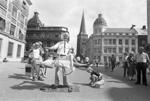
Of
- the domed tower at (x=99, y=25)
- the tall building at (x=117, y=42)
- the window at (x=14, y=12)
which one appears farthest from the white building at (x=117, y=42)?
the window at (x=14, y=12)

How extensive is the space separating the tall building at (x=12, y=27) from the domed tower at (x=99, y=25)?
115 feet

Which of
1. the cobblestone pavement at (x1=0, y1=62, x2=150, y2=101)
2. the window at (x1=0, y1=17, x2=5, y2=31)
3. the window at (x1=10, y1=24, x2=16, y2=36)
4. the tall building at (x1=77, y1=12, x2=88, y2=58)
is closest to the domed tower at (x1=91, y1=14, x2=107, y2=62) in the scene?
the window at (x1=10, y1=24, x2=16, y2=36)

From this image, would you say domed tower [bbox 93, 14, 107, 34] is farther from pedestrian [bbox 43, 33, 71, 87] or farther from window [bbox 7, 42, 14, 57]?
pedestrian [bbox 43, 33, 71, 87]

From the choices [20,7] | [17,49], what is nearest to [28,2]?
[20,7]

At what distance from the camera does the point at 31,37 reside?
50219 millimetres

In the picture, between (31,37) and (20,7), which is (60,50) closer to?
(20,7)

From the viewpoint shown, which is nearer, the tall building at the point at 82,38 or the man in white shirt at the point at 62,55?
the man in white shirt at the point at 62,55

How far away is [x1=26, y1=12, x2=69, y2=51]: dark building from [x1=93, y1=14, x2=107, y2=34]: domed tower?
1559 cm

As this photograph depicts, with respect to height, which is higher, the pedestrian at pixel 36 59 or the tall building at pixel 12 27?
the tall building at pixel 12 27

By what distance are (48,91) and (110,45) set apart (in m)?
50.2

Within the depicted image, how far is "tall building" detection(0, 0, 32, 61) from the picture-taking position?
793 inches

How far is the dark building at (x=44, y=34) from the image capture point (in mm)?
49031

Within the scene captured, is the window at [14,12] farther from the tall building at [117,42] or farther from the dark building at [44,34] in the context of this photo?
the tall building at [117,42]

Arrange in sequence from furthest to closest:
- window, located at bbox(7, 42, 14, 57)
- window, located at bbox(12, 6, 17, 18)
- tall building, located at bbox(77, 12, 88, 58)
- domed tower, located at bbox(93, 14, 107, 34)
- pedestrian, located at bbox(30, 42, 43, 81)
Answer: tall building, located at bbox(77, 12, 88, 58) < domed tower, located at bbox(93, 14, 107, 34) < window, located at bbox(12, 6, 17, 18) < window, located at bbox(7, 42, 14, 57) < pedestrian, located at bbox(30, 42, 43, 81)
